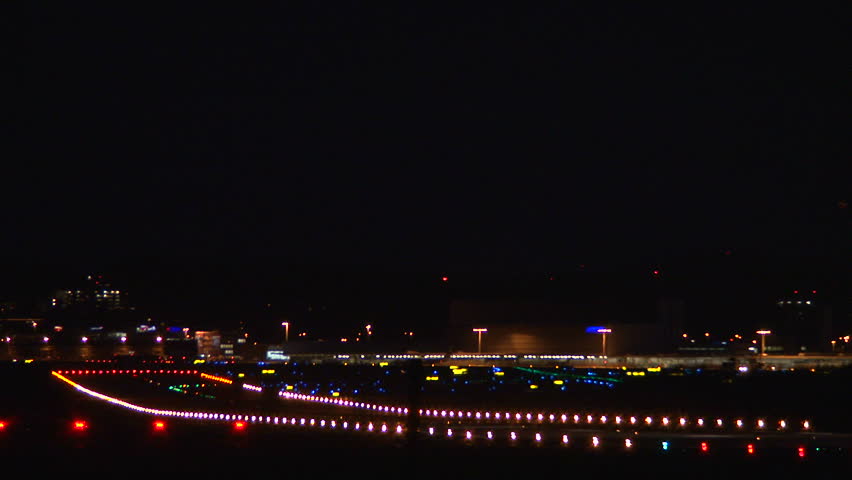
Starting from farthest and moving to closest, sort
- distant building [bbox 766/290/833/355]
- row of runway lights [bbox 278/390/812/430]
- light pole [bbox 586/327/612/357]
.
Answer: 1. distant building [bbox 766/290/833/355]
2. light pole [bbox 586/327/612/357]
3. row of runway lights [bbox 278/390/812/430]

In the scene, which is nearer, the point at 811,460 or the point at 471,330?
the point at 811,460

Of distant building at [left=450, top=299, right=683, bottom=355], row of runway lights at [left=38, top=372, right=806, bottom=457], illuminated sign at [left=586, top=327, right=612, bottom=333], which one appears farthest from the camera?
distant building at [left=450, top=299, right=683, bottom=355]

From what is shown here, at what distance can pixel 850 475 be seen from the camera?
19344 millimetres

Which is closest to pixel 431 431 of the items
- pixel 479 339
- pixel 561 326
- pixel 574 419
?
pixel 574 419

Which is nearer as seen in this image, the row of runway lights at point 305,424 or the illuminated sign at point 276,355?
the row of runway lights at point 305,424

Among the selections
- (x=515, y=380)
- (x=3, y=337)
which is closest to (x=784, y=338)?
(x=515, y=380)

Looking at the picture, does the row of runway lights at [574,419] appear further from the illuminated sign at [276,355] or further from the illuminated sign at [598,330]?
the illuminated sign at [598,330]


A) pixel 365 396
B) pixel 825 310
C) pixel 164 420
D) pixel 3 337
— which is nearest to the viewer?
pixel 164 420

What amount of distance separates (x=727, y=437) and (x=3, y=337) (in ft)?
275

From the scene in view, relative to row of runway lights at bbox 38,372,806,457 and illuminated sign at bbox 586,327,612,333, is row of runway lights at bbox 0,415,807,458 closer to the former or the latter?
row of runway lights at bbox 38,372,806,457

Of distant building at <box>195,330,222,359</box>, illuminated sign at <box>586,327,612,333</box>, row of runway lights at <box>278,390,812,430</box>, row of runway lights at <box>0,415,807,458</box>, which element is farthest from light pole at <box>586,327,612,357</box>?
row of runway lights at <box>0,415,807,458</box>

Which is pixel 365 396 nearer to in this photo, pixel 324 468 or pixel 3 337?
pixel 324 468

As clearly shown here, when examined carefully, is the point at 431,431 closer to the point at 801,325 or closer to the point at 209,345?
the point at 209,345

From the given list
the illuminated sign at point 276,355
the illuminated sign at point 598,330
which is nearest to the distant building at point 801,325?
the illuminated sign at point 598,330
